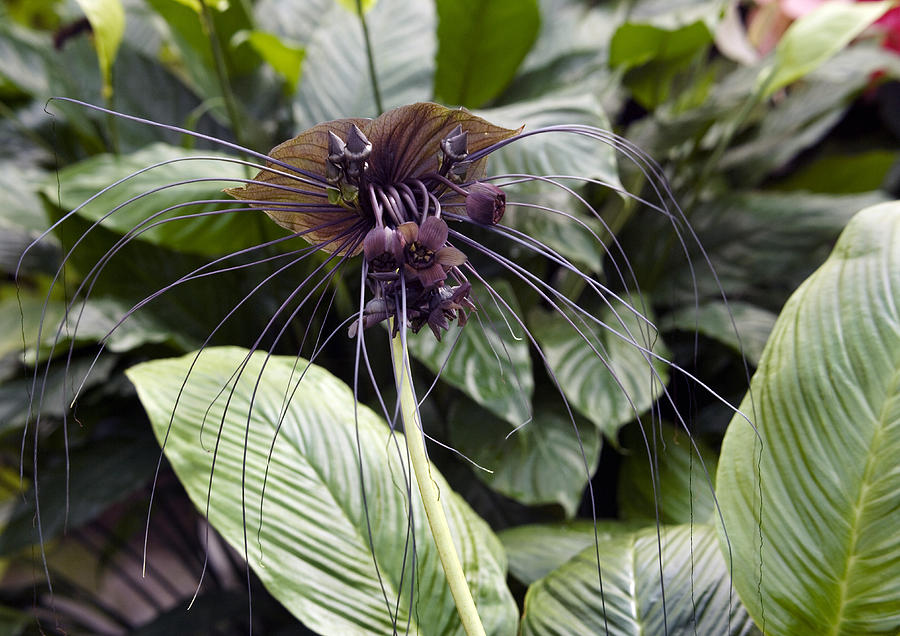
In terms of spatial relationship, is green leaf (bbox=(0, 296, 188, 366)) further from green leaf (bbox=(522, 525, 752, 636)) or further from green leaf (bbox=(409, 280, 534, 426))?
green leaf (bbox=(522, 525, 752, 636))

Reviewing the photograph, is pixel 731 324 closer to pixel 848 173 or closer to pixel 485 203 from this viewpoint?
pixel 848 173

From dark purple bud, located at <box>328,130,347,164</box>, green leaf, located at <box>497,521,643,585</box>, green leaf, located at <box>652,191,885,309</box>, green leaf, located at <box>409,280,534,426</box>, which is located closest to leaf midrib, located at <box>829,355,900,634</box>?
green leaf, located at <box>497,521,643,585</box>

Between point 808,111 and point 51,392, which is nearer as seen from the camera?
point 51,392

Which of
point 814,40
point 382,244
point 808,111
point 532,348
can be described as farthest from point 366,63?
point 382,244

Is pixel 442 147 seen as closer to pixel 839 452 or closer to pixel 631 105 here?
pixel 839 452

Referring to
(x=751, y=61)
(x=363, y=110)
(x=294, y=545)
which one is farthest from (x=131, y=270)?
(x=751, y=61)

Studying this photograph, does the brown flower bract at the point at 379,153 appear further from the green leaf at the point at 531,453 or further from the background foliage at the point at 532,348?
the green leaf at the point at 531,453
